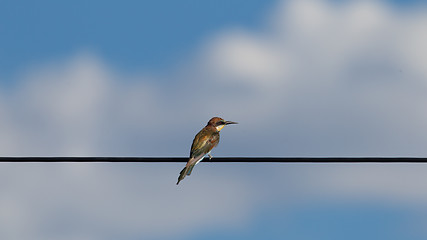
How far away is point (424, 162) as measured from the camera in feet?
35.9

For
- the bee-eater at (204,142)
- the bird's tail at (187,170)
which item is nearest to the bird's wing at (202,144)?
the bee-eater at (204,142)

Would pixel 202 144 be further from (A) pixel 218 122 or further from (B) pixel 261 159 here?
(B) pixel 261 159

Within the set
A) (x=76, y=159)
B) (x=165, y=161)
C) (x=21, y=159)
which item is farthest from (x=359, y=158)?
(x=21, y=159)

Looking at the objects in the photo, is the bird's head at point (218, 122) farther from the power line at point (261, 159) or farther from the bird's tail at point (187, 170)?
the power line at point (261, 159)

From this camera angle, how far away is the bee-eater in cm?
1575

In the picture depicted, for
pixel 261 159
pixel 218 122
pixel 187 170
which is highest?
pixel 261 159

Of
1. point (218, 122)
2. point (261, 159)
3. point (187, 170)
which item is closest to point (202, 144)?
point (187, 170)

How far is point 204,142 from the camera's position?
54.7 feet

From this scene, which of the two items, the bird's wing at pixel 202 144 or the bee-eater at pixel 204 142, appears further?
the bird's wing at pixel 202 144

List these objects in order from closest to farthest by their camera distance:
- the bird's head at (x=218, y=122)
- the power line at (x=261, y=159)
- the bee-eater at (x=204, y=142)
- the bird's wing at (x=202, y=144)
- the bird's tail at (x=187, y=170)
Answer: the power line at (x=261, y=159) < the bird's tail at (x=187, y=170) < the bee-eater at (x=204, y=142) < the bird's wing at (x=202, y=144) < the bird's head at (x=218, y=122)

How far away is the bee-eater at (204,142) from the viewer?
1575 cm

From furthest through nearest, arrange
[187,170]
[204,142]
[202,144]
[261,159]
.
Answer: [204,142] < [202,144] < [187,170] < [261,159]

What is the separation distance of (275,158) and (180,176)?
4.69 m

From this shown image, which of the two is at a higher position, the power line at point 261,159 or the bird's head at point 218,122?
the power line at point 261,159
